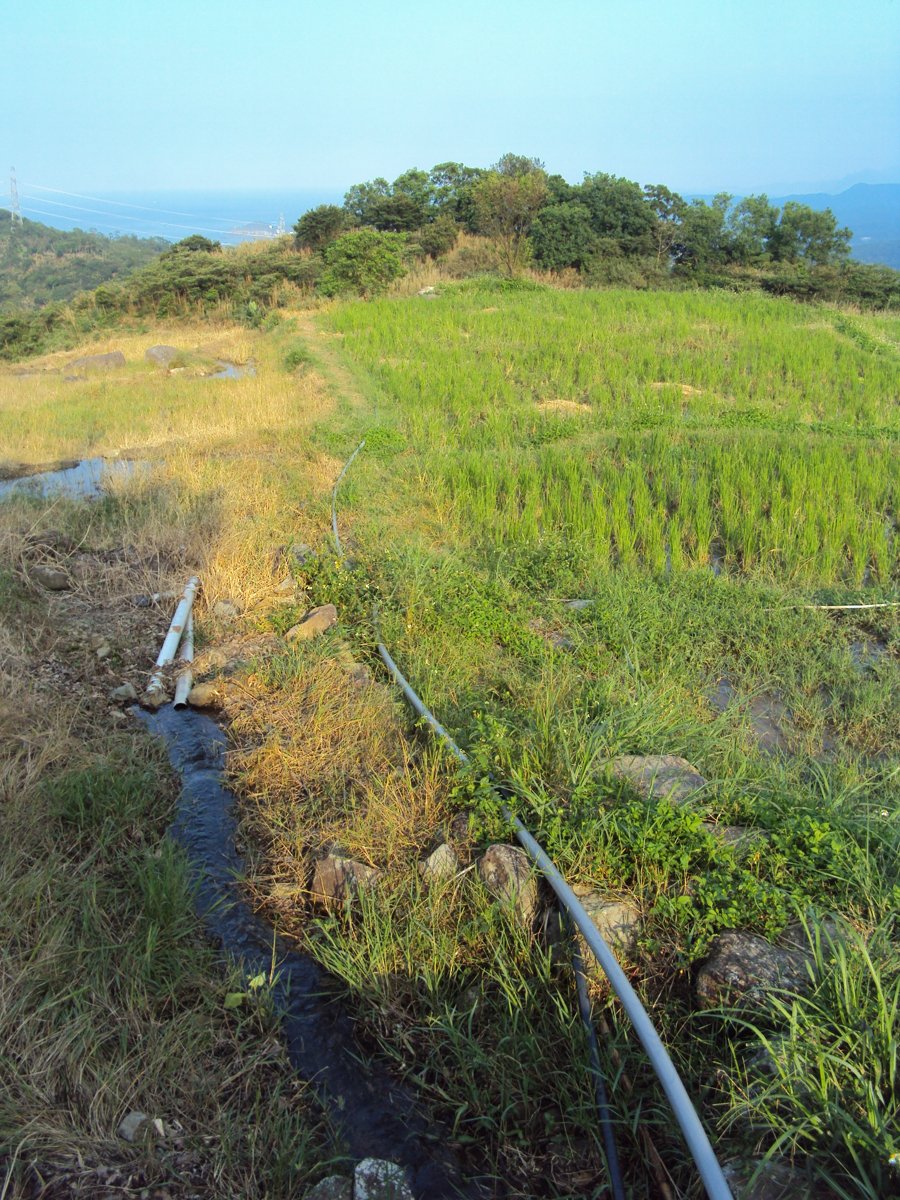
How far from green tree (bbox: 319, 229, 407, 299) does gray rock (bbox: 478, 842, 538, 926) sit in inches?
781

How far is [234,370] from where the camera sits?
15695 millimetres

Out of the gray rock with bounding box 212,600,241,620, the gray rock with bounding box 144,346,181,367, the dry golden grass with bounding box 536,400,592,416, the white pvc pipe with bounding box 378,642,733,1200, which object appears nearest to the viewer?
the white pvc pipe with bounding box 378,642,733,1200

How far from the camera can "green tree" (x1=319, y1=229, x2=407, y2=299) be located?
67.3 ft

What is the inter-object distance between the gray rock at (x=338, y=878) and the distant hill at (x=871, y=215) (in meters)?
75.8

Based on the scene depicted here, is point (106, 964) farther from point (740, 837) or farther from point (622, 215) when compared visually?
point (622, 215)

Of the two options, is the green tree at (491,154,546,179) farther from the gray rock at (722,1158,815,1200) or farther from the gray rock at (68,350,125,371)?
the gray rock at (722,1158,815,1200)

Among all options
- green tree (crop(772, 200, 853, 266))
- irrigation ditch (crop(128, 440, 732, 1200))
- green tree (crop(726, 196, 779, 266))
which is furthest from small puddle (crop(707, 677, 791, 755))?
green tree (crop(772, 200, 853, 266))

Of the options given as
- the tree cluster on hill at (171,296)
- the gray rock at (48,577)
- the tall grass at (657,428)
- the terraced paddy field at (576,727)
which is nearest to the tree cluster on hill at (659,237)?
the tree cluster on hill at (171,296)

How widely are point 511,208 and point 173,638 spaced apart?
21.5m

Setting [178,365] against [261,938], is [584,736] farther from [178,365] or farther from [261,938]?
[178,365]

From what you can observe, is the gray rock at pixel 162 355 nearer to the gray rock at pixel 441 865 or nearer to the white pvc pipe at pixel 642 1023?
the white pvc pipe at pixel 642 1023

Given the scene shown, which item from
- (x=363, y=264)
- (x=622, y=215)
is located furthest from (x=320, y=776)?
(x=622, y=215)

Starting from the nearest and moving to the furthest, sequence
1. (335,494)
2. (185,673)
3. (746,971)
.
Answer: (746,971) → (185,673) → (335,494)

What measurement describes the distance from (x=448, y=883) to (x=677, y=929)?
0.75m
